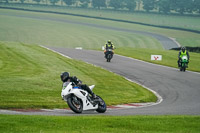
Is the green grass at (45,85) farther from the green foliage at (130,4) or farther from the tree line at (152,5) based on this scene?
the green foliage at (130,4)

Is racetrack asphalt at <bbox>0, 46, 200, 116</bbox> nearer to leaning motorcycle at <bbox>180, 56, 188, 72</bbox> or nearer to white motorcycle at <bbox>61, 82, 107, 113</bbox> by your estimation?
white motorcycle at <bbox>61, 82, 107, 113</bbox>

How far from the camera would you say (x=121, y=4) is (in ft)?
411

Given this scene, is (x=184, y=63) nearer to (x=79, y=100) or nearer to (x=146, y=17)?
(x=79, y=100)

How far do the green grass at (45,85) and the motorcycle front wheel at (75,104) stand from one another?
202 cm

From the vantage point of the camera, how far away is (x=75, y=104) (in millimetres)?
14336

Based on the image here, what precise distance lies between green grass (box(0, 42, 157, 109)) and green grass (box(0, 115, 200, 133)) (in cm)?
403

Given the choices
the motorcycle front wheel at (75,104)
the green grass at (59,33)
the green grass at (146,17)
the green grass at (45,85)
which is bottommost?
the green grass at (59,33)

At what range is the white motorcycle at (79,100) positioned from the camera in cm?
1409

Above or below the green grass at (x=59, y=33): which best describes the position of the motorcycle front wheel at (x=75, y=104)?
above

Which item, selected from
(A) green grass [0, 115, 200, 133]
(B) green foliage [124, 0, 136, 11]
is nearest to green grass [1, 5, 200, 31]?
(B) green foliage [124, 0, 136, 11]

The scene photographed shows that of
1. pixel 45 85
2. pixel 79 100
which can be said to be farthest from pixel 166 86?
pixel 79 100

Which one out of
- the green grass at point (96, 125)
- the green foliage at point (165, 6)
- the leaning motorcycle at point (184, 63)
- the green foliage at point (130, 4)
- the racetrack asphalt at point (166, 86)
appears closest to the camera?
the green grass at point (96, 125)

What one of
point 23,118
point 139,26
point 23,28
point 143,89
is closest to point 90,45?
point 23,28

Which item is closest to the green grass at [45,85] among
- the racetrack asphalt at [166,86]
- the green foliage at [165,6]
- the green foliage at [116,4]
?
the racetrack asphalt at [166,86]
